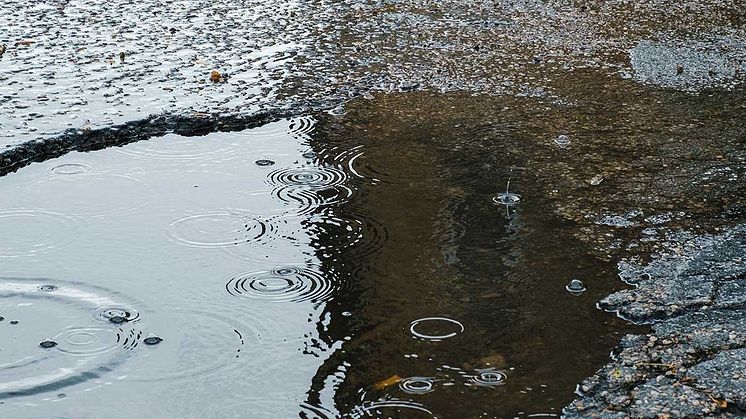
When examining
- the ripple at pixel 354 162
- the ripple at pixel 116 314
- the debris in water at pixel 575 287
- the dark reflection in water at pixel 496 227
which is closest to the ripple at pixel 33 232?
the ripple at pixel 116 314

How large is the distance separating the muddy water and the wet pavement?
1 cm

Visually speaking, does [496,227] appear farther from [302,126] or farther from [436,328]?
[302,126]

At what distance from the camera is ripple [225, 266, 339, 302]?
310 cm

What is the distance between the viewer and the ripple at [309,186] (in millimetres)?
3809

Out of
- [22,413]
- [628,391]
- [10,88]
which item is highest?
[10,88]

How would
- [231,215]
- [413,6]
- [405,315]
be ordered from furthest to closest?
[413,6]
[231,215]
[405,315]

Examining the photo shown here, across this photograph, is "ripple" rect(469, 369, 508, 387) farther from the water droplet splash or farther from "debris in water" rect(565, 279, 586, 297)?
the water droplet splash

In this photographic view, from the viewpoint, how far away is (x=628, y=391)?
2539 mm

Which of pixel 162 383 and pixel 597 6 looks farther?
pixel 597 6

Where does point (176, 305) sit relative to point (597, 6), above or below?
below

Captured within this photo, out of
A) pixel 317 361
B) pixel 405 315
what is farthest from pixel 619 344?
pixel 317 361

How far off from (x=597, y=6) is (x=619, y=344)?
5.10m

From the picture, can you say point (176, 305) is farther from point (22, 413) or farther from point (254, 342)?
point (22, 413)

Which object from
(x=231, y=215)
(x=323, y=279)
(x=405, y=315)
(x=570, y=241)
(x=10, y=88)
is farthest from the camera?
(x=10, y=88)
